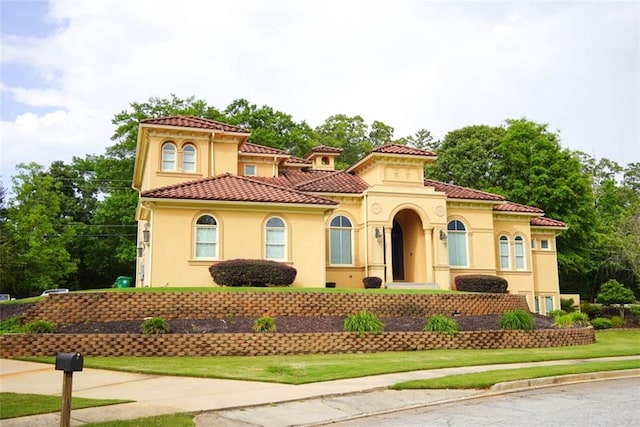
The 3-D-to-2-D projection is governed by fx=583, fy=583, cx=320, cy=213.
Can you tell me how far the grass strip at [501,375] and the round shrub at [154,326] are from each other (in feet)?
25.0

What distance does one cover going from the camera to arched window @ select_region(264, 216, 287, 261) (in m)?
23.8

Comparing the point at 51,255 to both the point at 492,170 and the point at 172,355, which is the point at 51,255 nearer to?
the point at 172,355

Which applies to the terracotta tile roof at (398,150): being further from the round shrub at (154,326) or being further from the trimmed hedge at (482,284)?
the round shrub at (154,326)

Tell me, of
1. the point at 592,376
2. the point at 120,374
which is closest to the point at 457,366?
the point at 592,376

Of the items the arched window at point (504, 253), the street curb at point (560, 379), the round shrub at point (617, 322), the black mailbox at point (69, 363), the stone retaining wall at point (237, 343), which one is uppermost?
the arched window at point (504, 253)

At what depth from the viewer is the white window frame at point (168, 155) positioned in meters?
27.6

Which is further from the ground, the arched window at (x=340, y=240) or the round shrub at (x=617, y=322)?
the arched window at (x=340, y=240)

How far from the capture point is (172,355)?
51.5 ft

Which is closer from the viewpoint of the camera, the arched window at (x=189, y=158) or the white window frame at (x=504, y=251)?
the arched window at (x=189, y=158)

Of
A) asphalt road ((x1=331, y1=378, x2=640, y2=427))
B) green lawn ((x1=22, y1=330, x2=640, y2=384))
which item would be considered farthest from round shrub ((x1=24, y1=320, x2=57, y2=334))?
asphalt road ((x1=331, y1=378, x2=640, y2=427))

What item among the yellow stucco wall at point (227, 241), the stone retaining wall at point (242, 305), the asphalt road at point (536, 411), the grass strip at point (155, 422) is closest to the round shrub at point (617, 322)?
the stone retaining wall at point (242, 305)

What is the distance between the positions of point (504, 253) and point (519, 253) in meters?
1.00

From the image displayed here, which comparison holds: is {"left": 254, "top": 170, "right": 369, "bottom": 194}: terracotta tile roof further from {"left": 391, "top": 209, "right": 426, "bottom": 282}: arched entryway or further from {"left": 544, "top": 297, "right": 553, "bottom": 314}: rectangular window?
Answer: {"left": 544, "top": 297, "right": 553, "bottom": 314}: rectangular window

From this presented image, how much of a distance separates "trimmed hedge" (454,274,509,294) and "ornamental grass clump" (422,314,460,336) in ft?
29.8
